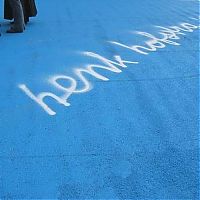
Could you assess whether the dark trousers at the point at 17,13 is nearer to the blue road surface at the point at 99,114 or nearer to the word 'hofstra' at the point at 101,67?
the blue road surface at the point at 99,114

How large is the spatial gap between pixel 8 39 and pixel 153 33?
1899 mm

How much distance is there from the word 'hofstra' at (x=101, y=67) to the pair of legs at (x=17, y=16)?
1.21 meters

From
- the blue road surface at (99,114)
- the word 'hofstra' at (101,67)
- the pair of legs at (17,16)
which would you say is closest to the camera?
the blue road surface at (99,114)

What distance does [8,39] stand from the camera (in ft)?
13.8

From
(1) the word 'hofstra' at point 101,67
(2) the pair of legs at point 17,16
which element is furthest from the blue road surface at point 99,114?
(2) the pair of legs at point 17,16

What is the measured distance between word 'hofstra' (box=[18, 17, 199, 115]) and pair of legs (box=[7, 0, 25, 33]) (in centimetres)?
121

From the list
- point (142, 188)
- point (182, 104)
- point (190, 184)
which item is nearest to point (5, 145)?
point (142, 188)

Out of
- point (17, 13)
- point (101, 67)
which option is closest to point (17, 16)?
point (17, 13)

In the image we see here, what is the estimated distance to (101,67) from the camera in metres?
3.38

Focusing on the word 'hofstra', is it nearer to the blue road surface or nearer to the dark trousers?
the blue road surface

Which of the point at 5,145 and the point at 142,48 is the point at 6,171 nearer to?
the point at 5,145

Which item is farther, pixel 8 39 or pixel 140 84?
pixel 8 39

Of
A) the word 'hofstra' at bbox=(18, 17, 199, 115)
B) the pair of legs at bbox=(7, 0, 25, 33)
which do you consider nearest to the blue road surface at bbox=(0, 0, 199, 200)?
the word 'hofstra' at bbox=(18, 17, 199, 115)

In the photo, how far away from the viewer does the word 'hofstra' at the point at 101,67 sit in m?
2.72
